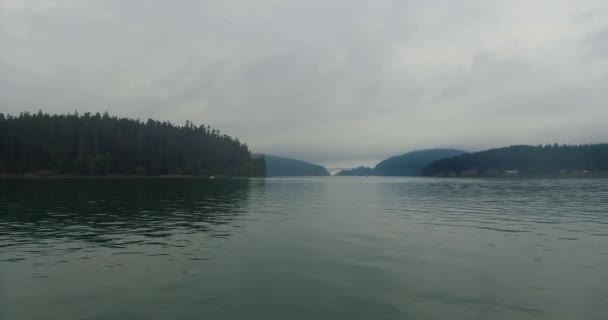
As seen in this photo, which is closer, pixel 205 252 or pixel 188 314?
pixel 188 314

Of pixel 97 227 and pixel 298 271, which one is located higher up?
pixel 97 227

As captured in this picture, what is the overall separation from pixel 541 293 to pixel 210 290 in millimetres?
16761

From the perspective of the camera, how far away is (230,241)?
32062mm

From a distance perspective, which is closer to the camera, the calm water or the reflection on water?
the calm water

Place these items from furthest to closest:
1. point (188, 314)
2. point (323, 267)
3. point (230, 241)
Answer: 1. point (230, 241)
2. point (323, 267)
3. point (188, 314)

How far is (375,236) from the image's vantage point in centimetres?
3581

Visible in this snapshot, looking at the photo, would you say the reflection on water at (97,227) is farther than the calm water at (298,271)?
Yes

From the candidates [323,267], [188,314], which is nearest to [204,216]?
[323,267]

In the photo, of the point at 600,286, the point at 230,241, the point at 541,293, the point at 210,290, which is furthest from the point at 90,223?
the point at 600,286

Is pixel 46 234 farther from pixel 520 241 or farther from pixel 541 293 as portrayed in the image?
pixel 520 241

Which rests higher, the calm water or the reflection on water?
the reflection on water

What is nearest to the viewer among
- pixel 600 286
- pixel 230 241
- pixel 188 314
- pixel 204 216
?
pixel 188 314

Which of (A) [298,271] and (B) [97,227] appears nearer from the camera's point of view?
(A) [298,271]

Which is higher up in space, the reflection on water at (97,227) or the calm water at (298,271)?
the reflection on water at (97,227)
